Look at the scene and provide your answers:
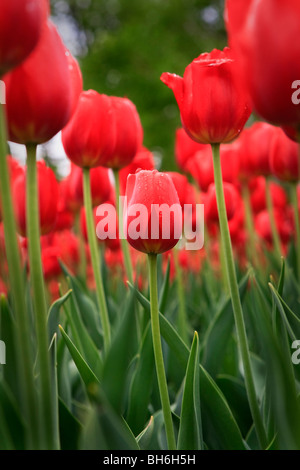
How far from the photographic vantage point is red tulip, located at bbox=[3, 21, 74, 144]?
33 centimetres

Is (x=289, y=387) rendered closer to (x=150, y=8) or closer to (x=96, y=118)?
(x=96, y=118)

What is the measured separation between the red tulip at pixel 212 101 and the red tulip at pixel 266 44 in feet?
0.63

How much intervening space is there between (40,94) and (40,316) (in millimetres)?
149

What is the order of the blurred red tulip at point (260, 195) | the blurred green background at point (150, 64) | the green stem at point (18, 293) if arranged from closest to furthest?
the green stem at point (18, 293) < the blurred red tulip at point (260, 195) < the blurred green background at point (150, 64)

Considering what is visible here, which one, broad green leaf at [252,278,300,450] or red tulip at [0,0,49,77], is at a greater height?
red tulip at [0,0,49,77]

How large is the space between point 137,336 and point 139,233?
0.31 metres

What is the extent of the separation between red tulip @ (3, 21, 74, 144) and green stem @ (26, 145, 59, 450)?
0.03 metres

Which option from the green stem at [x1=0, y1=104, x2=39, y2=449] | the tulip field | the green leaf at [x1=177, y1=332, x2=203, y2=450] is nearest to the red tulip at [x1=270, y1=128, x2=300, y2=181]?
the tulip field

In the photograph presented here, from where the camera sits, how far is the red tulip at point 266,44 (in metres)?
0.26

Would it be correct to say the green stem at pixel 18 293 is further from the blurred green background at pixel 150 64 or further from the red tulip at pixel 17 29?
the blurred green background at pixel 150 64

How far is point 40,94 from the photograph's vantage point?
0.33 m

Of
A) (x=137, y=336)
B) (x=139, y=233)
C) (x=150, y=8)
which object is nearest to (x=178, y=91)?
(x=139, y=233)

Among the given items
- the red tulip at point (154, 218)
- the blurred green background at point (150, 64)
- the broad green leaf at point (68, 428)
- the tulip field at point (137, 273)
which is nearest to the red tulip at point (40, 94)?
the tulip field at point (137, 273)

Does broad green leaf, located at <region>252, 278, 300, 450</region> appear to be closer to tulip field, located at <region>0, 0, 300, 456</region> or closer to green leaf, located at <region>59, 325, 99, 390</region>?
tulip field, located at <region>0, 0, 300, 456</region>
